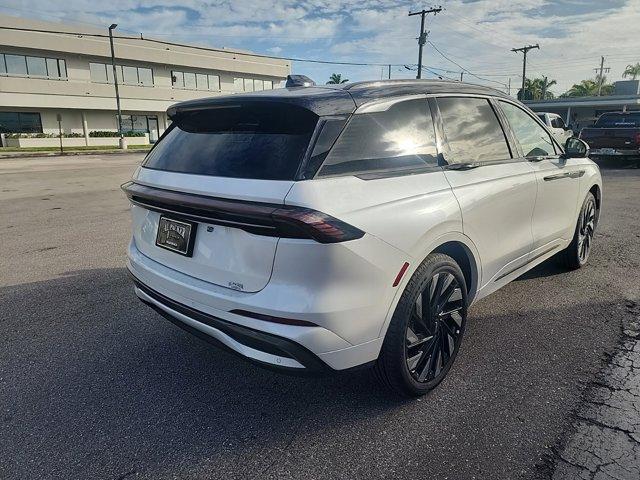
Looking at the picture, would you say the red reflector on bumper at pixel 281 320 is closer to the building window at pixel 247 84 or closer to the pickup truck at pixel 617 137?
the pickup truck at pixel 617 137

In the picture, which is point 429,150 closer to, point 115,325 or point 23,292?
point 115,325

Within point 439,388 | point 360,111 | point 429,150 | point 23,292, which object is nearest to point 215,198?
point 360,111

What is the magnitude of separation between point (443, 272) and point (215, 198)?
1368mm

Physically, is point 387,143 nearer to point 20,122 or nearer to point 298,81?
point 298,81

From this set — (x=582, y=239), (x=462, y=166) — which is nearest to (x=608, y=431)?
(x=462, y=166)

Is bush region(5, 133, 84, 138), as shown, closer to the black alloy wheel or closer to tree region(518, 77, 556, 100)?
the black alloy wheel

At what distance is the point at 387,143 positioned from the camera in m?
2.63

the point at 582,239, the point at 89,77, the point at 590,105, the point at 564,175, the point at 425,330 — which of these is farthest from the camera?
the point at 590,105

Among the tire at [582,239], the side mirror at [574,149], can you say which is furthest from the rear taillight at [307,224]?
the tire at [582,239]

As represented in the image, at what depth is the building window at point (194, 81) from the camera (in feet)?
153

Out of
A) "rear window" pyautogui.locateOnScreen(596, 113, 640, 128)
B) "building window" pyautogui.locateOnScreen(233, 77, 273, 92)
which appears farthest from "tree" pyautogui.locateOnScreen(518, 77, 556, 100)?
"rear window" pyautogui.locateOnScreen(596, 113, 640, 128)

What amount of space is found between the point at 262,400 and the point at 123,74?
4673 centimetres

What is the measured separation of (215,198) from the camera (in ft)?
7.70

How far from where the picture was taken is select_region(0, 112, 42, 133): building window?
37509 millimetres
